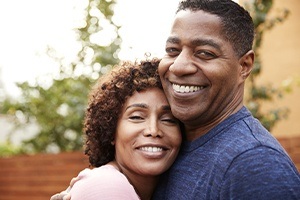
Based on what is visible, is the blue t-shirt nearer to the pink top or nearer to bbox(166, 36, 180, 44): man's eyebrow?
the pink top

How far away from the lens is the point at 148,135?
8.22ft

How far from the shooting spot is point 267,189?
1.83 metres

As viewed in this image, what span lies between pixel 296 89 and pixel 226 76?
20.9 ft

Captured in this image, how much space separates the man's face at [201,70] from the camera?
7.43 feet

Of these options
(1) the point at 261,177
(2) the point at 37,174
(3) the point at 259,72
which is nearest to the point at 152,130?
(1) the point at 261,177

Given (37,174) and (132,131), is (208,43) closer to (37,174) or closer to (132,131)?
(132,131)

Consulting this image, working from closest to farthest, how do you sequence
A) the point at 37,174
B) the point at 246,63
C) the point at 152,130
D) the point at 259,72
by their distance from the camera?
the point at 246,63
the point at 152,130
the point at 259,72
the point at 37,174

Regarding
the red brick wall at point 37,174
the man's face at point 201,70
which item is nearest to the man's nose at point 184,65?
the man's face at point 201,70

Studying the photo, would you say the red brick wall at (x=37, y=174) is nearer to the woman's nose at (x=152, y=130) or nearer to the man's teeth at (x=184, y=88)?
the woman's nose at (x=152, y=130)

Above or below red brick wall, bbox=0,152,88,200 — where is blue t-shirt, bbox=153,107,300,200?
above

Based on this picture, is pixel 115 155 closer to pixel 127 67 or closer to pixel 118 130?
pixel 118 130

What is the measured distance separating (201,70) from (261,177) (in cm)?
61

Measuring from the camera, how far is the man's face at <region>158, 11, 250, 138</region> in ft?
7.43

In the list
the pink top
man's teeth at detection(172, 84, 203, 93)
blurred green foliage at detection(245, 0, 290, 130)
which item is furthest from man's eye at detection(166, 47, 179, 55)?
blurred green foliage at detection(245, 0, 290, 130)
